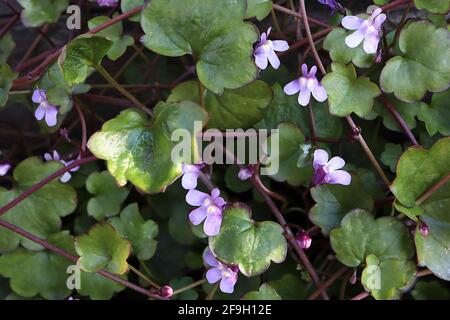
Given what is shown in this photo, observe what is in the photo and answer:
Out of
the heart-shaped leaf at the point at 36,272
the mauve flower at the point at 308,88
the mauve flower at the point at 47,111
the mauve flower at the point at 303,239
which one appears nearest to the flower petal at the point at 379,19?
the mauve flower at the point at 308,88

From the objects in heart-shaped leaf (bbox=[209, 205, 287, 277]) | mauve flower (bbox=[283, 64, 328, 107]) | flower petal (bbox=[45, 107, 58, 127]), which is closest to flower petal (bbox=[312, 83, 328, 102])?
mauve flower (bbox=[283, 64, 328, 107])

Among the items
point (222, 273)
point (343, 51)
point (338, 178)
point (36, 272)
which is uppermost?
point (343, 51)

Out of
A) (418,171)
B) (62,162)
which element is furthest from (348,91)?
(62,162)

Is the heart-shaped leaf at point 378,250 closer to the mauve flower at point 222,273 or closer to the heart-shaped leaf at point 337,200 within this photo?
the heart-shaped leaf at point 337,200

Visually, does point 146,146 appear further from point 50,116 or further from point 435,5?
point 435,5

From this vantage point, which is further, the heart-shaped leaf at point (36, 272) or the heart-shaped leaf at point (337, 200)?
the heart-shaped leaf at point (36, 272)

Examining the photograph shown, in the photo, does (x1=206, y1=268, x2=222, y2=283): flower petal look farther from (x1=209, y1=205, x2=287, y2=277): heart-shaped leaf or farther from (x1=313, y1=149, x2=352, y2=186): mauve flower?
(x1=313, y1=149, x2=352, y2=186): mauve flower
